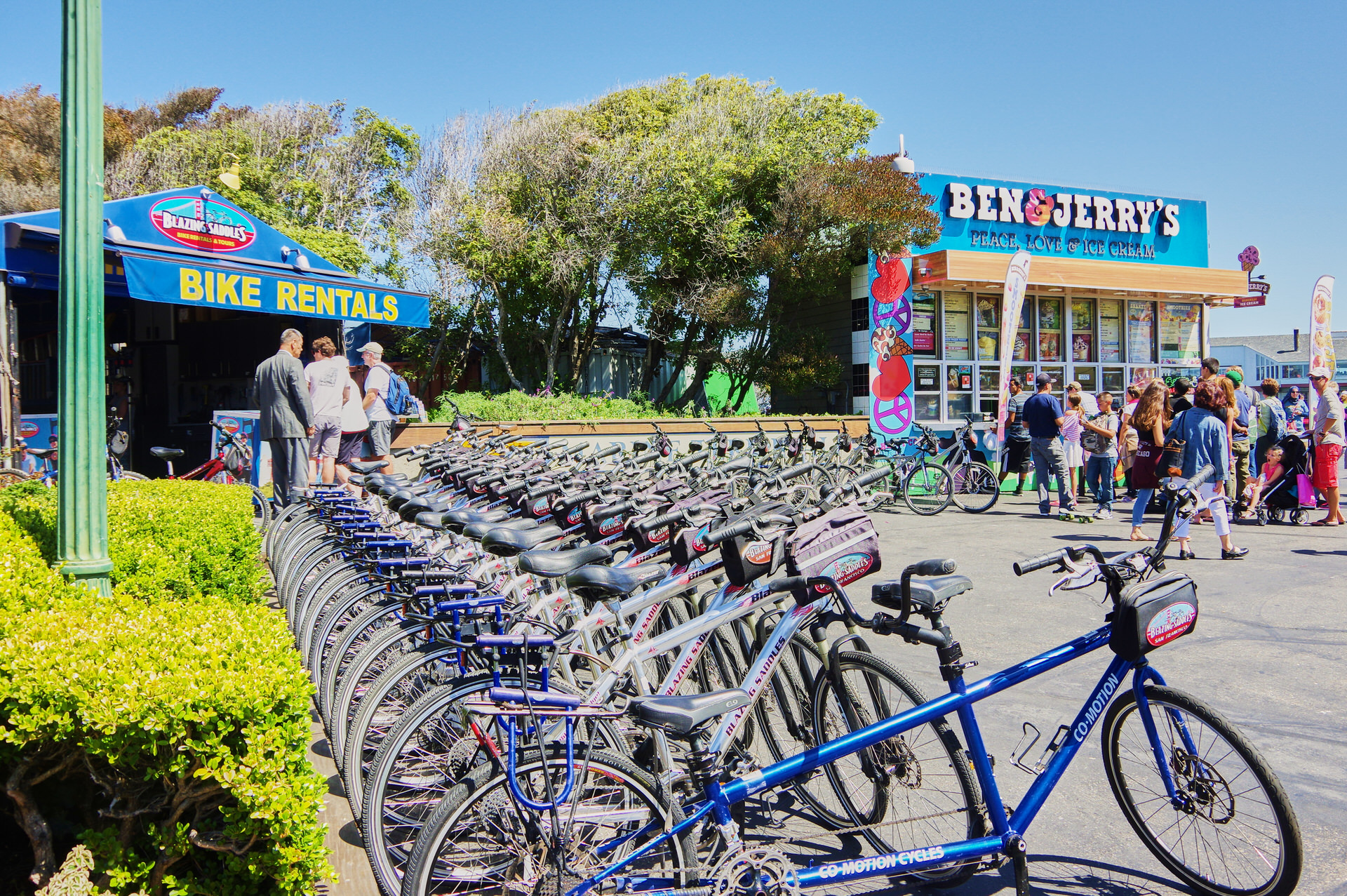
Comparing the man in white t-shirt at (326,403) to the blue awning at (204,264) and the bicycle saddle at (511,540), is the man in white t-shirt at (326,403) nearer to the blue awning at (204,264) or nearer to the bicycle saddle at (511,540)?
the blue awning at (204,264)

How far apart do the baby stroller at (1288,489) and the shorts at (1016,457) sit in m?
3.12

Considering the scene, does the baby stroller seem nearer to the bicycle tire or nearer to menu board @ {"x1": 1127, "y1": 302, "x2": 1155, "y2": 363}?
menu board @ {"x1": 1127, "y1": 302, "x2": 1155, "y2": 363}

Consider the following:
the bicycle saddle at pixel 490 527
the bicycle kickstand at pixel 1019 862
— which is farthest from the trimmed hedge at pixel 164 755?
the bicycle kickstand at pixel 1019 862

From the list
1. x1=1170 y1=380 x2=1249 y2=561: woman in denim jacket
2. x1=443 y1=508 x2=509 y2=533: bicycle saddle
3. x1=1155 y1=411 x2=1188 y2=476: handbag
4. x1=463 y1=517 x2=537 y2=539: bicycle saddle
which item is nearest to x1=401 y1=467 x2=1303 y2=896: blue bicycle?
x1=463 y1=517 x2=537 y2=539: bicycle saddle

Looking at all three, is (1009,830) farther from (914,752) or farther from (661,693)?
(661,693)

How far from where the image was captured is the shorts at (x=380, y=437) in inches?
416

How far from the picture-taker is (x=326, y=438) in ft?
31.1

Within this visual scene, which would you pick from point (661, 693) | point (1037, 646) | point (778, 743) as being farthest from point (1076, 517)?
point (661, 693)

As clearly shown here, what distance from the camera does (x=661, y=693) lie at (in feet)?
10.2

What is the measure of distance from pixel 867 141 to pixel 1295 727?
19787 millimetres

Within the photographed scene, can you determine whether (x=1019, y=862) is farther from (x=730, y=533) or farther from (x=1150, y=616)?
(x=730, y=533)

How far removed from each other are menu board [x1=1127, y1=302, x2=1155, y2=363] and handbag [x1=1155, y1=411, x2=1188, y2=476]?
34.9 feet

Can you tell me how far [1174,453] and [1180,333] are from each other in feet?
39.4

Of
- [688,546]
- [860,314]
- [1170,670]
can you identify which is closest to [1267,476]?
[1170,670]
